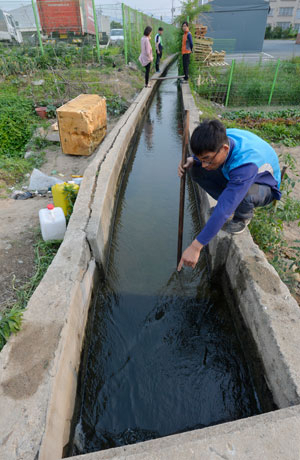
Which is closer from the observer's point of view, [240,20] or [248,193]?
[248,193]

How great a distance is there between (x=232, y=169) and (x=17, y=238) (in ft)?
7.89

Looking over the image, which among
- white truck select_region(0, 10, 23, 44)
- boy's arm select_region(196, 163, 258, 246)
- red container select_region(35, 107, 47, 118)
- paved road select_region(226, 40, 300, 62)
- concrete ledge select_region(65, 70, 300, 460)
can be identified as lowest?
paved road select_region(226, 40, 300, 62)

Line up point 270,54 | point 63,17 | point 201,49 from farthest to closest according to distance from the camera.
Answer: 1. point 270,54
2. point 63,17
3. point 201,49

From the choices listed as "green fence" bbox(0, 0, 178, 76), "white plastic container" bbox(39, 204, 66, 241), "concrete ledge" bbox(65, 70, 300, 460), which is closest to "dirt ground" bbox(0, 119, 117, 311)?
"white plastic container" bbox(39, 204, 66, 241)

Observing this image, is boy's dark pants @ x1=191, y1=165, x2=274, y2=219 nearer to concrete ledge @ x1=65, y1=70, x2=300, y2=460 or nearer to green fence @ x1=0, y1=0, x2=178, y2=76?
concrete ledge @ x1=65, y1=70, x2=300, y2=460

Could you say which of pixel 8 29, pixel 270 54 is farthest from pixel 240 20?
pixel 8 29

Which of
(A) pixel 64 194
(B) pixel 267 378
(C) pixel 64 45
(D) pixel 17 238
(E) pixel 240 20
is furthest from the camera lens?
(E) pixel 240 20

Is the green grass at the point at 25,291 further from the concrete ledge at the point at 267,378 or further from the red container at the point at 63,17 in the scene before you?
the red container at the point at 63,17

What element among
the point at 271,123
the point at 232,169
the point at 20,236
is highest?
the point at 232,169

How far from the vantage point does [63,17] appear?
1252 centimetres

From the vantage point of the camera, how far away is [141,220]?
4.04 metres

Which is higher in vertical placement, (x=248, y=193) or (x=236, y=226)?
(x=248, y=193)

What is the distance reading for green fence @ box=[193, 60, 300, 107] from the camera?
9391 millimetres

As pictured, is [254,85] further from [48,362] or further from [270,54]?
[270,54]
